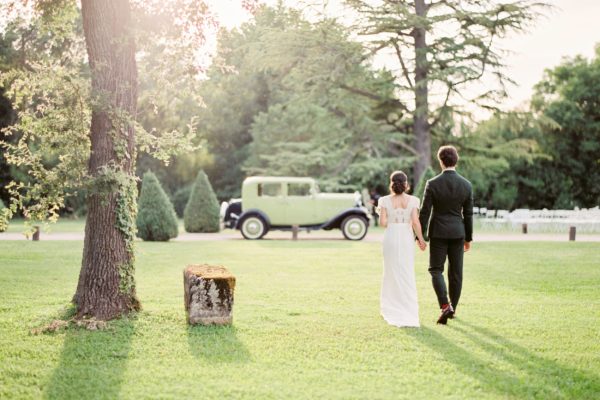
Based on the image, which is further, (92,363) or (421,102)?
(421,102)

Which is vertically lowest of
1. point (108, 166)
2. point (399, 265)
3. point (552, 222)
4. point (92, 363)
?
point (92, 363)

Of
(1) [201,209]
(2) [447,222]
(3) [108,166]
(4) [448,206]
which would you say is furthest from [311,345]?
(1) [201,209]

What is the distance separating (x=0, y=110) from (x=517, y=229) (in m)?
25.8

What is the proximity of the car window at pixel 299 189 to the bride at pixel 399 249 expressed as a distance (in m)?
14.6

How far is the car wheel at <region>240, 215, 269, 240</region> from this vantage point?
70.9 ft

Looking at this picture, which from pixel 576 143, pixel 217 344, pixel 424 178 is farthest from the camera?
pixel 576 143

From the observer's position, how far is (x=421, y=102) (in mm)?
29594

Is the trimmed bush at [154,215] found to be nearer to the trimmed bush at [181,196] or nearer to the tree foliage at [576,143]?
the trimmed bush at [181,196]

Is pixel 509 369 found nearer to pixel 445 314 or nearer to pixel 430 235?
pixel 445 314

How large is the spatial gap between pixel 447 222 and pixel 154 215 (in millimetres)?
13566

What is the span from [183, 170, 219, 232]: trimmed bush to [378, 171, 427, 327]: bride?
55.7ft

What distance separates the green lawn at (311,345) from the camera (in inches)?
200

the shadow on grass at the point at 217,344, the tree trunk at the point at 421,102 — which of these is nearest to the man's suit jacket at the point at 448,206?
the shadow on grass at the point at 217,344

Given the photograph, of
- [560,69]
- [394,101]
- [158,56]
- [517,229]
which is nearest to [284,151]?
[394,101]
